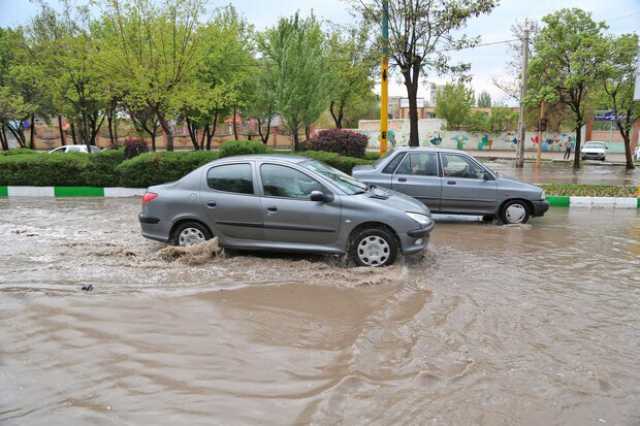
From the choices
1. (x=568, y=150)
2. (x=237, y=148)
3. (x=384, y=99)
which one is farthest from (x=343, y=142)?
(x=568, y=150)

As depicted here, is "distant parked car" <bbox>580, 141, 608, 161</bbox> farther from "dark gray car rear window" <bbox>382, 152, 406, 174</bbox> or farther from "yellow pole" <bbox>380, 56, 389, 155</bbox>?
"dark gray car rear window" <bbox>382, 152, 406, 174</bbox>

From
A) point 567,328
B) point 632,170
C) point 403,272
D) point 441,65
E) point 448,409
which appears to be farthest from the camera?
point 632,170

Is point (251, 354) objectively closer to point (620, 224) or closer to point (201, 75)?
point (620, 224)

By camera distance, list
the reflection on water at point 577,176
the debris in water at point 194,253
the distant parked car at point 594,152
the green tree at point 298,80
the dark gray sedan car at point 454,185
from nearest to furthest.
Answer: the debris in water at point 194,253, the dark gray sedan car at point 454,185, the green tree at point 298,80, the reflection on water at point 577,176, the distant parked car at point 594,152

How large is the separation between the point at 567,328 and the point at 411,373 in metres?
1.82

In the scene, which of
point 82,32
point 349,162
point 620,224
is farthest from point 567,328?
point 82,32

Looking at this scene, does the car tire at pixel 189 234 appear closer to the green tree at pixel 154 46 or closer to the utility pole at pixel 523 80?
the green tree at pixel 154 46

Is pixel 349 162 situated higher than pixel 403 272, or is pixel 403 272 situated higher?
pixel 349 162

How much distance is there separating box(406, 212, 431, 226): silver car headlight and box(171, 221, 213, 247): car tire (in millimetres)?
2706

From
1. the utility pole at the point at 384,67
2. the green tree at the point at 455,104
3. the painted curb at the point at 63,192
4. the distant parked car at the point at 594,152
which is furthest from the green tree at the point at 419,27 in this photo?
the green tree at the point at 455,104

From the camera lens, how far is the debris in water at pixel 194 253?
6.67m

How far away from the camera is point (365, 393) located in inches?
142

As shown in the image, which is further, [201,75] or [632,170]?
[632,170]

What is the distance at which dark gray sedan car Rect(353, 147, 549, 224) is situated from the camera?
9648 mm
